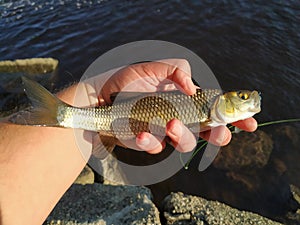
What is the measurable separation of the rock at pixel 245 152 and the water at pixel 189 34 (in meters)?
0.81

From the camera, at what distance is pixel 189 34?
11.7 m

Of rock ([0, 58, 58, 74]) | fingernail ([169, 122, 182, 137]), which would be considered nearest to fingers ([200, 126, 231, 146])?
fingernail ([169, 122, 182, 137])

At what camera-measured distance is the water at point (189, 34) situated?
381 inches

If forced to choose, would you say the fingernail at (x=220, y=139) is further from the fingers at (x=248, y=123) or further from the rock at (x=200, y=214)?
the rock at (x=200, y=214)

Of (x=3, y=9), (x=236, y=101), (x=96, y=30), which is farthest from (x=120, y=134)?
(x=3, y=9)

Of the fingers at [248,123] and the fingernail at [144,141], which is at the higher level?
the fingernail at [144,141]

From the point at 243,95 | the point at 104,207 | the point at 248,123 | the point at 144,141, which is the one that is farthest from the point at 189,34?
the point at 144,141

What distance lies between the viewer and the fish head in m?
3.65

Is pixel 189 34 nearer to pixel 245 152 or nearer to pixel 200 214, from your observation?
pixel 245 152

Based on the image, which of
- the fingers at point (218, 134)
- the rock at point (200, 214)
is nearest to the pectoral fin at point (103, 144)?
the fingers at point (218, 134)

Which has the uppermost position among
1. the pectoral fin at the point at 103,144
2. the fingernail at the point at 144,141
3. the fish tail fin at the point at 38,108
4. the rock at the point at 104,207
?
the fish tail fin at the point at 38,108

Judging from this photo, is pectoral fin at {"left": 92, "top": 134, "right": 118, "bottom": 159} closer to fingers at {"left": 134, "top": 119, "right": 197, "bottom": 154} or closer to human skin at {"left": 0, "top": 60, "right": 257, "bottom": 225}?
human skin at {"left": 0, "top": 60, "right": 257, "bottom": 225}

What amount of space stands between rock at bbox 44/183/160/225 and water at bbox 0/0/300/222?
462 centimetres

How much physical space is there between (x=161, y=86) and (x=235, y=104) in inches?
42.0
